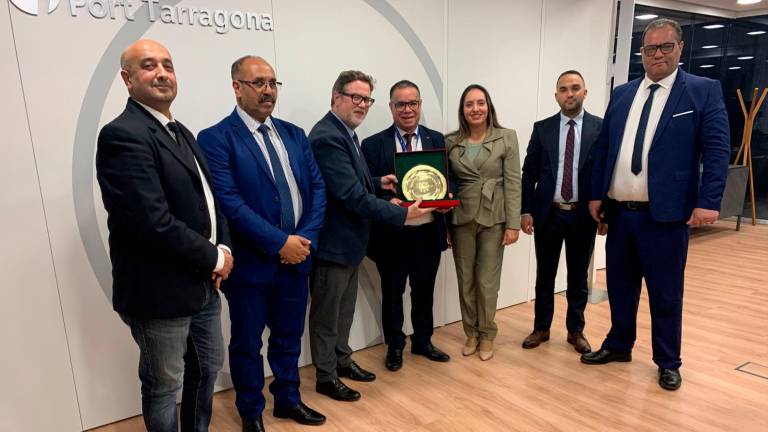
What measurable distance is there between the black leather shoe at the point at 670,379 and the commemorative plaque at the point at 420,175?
1553mm

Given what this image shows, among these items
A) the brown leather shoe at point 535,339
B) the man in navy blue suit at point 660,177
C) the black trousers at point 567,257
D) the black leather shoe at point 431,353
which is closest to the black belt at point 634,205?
the man in navy blue suit at point 660,177

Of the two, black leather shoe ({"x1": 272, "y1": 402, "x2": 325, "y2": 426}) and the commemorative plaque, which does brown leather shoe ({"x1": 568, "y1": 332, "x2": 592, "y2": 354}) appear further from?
black leather shoe ({"x1": 272, "y1": 402, "x2": 325, "y2": 426})

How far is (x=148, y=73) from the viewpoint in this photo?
5.63 feet

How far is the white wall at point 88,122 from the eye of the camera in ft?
7.34

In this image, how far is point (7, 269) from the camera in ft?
7.38

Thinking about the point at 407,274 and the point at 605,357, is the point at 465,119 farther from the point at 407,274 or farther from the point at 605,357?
the point at 605,357

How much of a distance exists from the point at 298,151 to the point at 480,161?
45.1 inches

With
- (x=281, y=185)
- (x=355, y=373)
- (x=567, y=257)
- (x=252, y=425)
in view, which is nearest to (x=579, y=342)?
(x=567, y=257)

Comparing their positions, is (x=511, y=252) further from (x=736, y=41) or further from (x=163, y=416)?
(x=736, y=41)

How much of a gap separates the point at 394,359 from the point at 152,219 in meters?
1.90

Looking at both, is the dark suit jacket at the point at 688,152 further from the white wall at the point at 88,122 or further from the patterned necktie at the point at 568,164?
the white wall at the point at 88,122

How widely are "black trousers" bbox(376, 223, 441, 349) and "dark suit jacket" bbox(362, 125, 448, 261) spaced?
0.01 metres

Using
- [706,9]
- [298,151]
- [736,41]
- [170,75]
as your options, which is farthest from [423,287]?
[736,41]

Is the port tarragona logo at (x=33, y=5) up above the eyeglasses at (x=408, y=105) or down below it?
above
